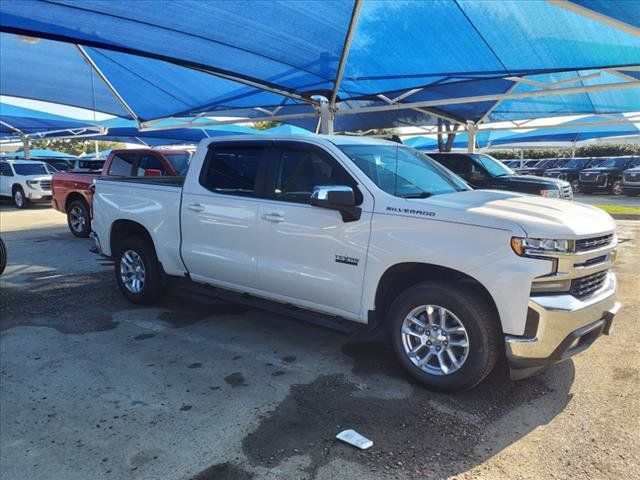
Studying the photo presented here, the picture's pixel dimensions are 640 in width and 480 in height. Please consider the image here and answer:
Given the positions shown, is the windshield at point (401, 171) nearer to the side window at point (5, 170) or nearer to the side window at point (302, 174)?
the side window at point (302, 174)

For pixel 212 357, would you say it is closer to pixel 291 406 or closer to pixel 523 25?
pixel 291 406

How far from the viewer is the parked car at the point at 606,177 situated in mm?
24766

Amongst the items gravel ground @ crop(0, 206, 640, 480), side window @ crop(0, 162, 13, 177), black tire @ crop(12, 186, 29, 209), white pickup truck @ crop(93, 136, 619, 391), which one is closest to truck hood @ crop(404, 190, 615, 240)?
white pickup truck @ crop(93, 136, 619, 391)

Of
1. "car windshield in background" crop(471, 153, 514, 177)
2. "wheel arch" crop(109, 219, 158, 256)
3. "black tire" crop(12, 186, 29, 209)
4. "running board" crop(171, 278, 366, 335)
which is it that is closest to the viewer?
"running board" crop(171, 278, 366, 335)

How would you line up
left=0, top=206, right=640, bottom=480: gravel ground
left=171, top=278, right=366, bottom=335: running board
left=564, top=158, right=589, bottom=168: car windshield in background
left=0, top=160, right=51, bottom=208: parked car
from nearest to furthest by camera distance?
left=0, top=206, right=640, bottom=480: gravel ground, left=171, top=278, right=366, bottom=335: running board, left=0, top=160, right=51, bottom=208: parked car, left=564, top=158, right=589, bottom=168: car windshield in background

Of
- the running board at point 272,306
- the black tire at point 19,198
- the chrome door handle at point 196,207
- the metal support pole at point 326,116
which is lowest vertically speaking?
the black tire at point 19,198

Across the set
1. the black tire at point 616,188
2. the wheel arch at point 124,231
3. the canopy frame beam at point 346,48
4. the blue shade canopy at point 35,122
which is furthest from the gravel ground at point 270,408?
the black tire at point 616,188

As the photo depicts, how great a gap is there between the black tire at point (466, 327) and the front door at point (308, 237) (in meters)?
0.55

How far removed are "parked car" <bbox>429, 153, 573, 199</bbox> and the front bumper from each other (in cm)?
882

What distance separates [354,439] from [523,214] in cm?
199

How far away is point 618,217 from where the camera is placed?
15.3 m

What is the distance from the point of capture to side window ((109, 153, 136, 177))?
1049cm

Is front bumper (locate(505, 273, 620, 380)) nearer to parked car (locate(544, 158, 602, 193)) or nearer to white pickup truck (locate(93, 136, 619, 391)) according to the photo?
white pickup truck (locate(93, 136, 619, 391))

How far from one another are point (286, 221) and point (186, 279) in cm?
178
